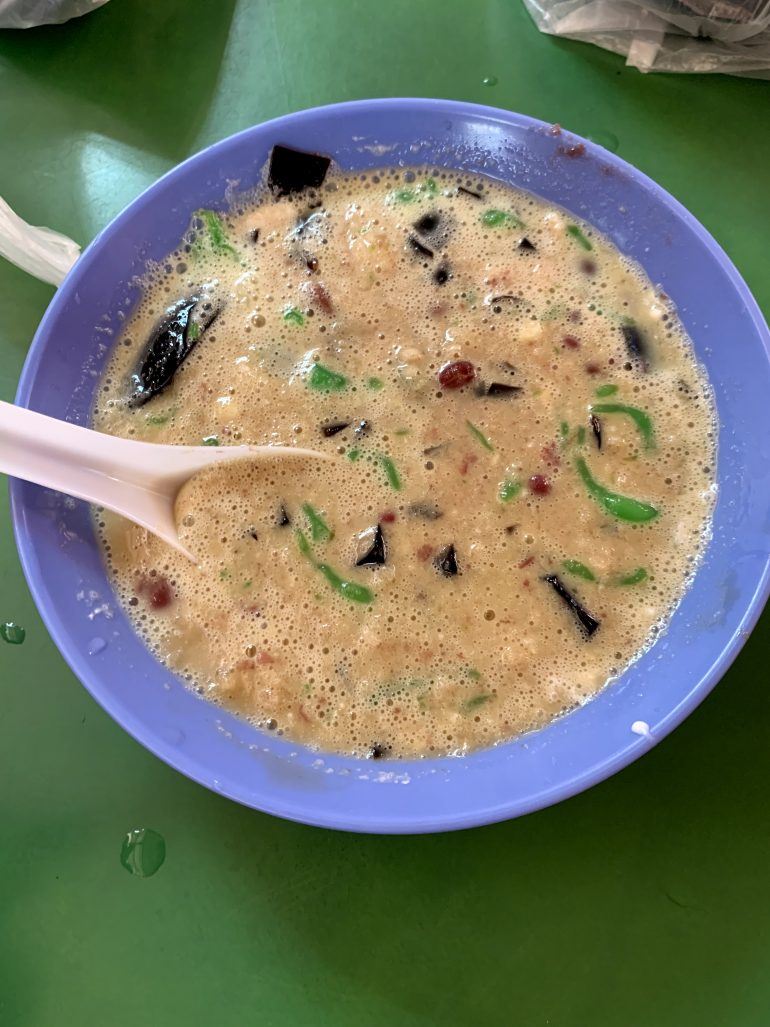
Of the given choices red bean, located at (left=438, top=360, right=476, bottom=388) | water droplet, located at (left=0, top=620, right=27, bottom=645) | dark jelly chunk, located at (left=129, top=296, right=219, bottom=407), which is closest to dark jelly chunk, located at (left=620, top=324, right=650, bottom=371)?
red bean, located at (left=438, top=360, right=476, bottom=388)

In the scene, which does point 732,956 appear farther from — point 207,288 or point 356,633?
point 207,288

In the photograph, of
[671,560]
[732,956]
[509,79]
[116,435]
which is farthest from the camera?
[509,79]

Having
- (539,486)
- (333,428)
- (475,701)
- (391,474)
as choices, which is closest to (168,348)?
(333,428)

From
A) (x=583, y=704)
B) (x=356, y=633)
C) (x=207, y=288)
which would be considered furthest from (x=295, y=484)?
(x=583, y=704)

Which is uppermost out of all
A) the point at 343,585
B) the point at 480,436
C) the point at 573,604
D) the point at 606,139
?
the point at 606,139

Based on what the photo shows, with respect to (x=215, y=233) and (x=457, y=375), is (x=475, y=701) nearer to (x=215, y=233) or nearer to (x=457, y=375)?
(x=457, y=375)
